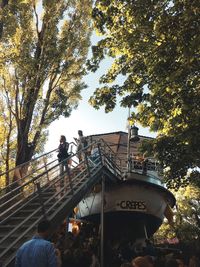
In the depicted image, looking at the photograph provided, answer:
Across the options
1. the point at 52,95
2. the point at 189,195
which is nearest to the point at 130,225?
the point at 52,95

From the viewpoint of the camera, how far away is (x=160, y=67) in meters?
9.25

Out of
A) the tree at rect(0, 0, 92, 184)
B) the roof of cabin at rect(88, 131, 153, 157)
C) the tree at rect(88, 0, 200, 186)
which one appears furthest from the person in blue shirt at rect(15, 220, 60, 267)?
the roof of cabin at rect(88, 131, 153, 157)

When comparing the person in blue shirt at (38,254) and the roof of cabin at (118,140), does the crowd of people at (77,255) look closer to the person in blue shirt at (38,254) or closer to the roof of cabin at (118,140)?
the person in blue shirt at (38,254)

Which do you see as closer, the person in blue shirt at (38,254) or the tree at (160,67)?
the person in blue shirt at (38,254)

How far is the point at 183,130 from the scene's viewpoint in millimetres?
9578

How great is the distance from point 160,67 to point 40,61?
7658mm

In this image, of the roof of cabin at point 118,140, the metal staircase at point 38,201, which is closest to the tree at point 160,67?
the metal staircase at point 38,201

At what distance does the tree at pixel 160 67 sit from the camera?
28.8ft

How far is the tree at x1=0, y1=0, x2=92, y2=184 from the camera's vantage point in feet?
48.5

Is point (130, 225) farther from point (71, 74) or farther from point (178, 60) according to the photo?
point (178, 60)

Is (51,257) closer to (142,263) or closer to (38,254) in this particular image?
(38,254)

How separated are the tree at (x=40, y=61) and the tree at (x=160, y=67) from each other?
15.5 ft

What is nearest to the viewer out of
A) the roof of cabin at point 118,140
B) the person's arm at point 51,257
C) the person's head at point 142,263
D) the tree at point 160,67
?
the person's head at point 142,263

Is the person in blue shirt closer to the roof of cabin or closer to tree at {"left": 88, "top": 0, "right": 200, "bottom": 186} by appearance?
tree at {"left": 88, "top": 0, "right": 200, "bottom": 186}
